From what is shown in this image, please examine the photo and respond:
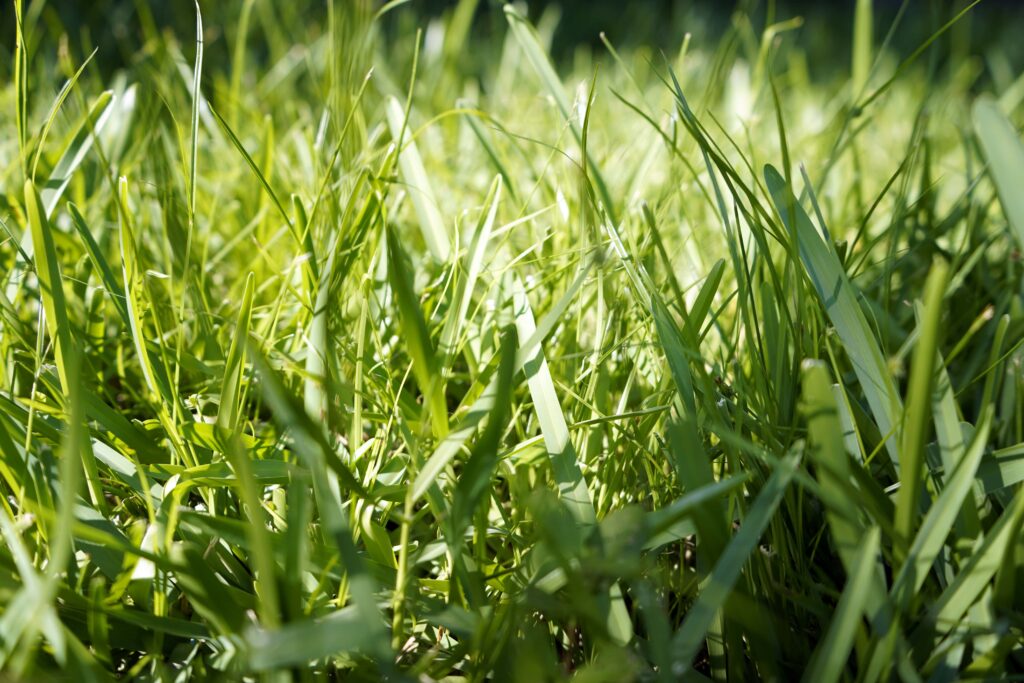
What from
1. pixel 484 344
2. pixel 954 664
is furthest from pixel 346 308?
pixel 954 664

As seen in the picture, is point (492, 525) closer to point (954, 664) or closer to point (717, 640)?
point (717, 640)

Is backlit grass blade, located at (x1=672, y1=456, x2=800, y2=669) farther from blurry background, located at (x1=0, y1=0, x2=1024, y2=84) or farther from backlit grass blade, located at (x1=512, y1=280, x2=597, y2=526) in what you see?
blurry background, located at (x1=0, y1=0, x2=1024, y2=84)

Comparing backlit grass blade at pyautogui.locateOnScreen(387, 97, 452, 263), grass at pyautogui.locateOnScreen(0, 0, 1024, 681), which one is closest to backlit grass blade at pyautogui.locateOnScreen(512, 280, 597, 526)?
grass at pyautogui.locateOnScreen(0, 0, 1024, 681)

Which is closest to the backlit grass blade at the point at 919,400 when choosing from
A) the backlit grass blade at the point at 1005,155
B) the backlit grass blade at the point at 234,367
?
the backlit grass blade at the point at 1005,155

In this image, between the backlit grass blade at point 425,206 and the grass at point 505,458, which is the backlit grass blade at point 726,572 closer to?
the grass at point 505,458

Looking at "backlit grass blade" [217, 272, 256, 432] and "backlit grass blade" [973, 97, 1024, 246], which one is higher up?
"backlit grass blade" [973, 97, 1024, 246]

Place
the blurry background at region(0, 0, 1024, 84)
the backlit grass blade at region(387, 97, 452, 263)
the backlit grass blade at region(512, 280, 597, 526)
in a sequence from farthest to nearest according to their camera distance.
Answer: the blurry background at region(0, 0, 1024, 84) < the backlit grass blade at region(387, 97, 452, 263) < the backlit grass blade at region(512, 280, 597, 526)

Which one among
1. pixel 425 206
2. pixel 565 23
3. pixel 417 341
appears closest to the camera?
pixel 417 341

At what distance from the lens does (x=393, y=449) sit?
58cm

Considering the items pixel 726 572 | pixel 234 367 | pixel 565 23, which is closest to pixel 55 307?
pixel 234 367

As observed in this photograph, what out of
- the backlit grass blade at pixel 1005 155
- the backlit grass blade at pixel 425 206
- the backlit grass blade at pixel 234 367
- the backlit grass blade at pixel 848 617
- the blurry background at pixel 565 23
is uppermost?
the blurry background at pixel 565 23

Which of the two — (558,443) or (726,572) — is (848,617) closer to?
(726,572)

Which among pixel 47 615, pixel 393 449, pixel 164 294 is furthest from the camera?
pixel 164 294

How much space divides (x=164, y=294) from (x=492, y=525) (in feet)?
1.33
